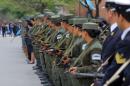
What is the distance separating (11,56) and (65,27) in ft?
42.6

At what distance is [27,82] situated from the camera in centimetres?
1490

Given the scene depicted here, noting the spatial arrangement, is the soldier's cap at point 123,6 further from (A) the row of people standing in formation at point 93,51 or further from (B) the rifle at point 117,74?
(B) the rifle at point 117,74

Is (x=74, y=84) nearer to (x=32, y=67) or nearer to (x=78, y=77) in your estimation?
(x=78, y=77)

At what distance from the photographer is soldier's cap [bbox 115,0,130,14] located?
4879 millimetres

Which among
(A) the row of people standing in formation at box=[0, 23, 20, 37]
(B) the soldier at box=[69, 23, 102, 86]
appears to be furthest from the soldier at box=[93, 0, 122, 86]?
(A) the row of people standing in formation at box=[0, 23, 20, 37]

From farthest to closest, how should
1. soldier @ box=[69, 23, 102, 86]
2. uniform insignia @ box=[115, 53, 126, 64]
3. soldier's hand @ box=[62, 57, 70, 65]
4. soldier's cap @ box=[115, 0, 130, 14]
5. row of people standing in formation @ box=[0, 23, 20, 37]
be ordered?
row of people standing in formation @ box=[0, 23, 20, 37]
soldier's hand @ box=[62, 57, 70, 65]
soldier @ box=[69, 23, 102, 86]
soldier's cap @ box=[115, 0, 130, 14]
uniform insignia @ box=[115, 53, 126, 64]

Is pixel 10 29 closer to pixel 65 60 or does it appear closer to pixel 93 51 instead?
pixel 65 60

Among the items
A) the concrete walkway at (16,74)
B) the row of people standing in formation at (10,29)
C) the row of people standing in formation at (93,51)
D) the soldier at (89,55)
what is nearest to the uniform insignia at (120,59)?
the row of people standing in formation at (93,51)

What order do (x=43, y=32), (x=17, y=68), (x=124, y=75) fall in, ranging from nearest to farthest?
(x=124, y=75)
(x=43, y=32)
(x=17, y=68)

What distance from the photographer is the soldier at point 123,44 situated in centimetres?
471

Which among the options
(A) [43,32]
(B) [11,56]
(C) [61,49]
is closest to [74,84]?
(C) [61,49]

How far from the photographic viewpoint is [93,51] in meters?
7.59

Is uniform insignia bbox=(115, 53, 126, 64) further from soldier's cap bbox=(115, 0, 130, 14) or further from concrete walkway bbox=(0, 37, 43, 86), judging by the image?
concrete walkway bbox=(0, 37, 43, 86)

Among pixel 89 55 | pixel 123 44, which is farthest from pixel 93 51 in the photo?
pixel 123 44
